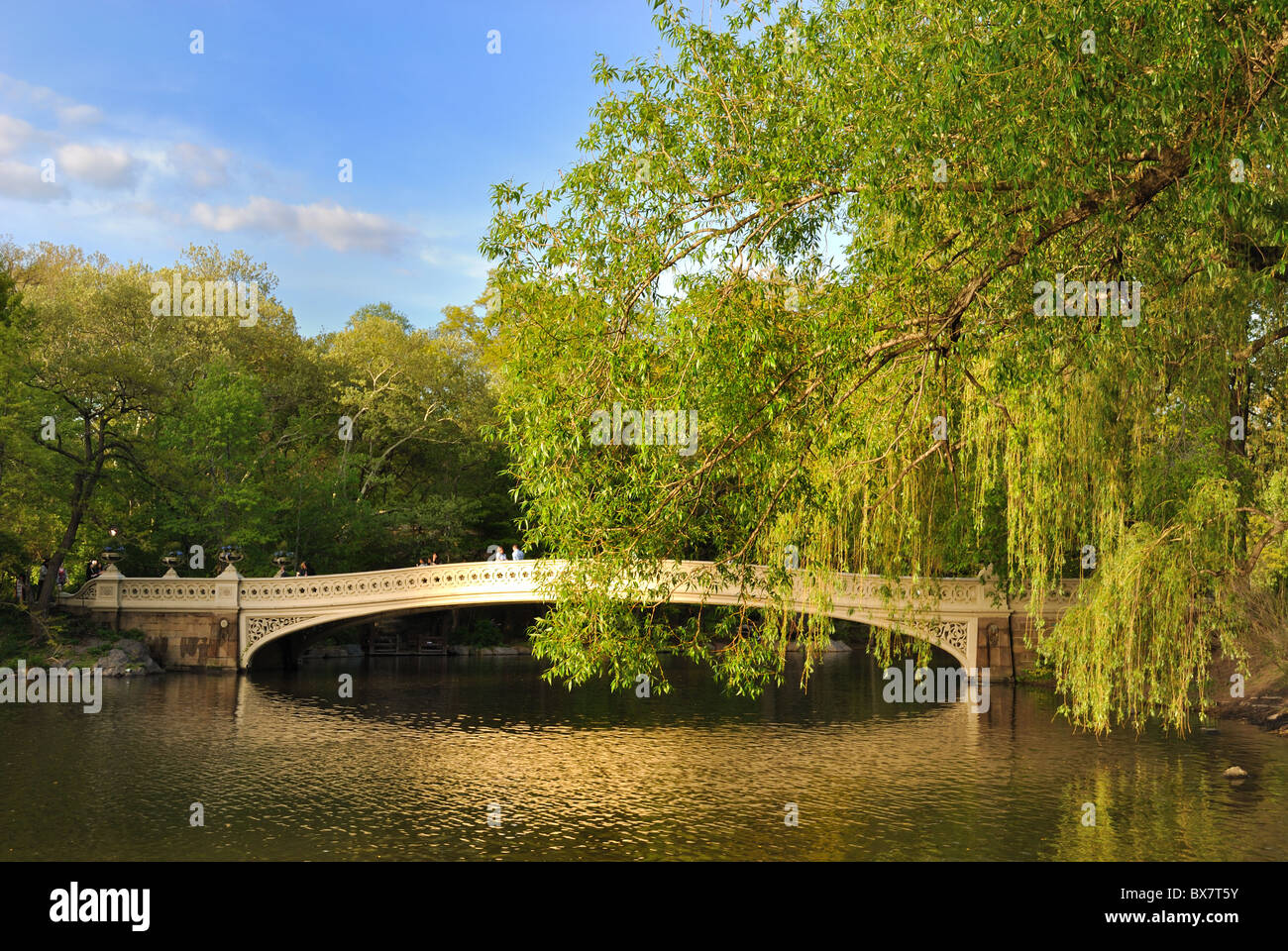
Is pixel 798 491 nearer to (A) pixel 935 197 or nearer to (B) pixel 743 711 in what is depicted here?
(A) pixel 935 197

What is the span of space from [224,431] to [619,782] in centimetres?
2011

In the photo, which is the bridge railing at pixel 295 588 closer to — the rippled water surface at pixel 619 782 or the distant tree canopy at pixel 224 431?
the distant tree canopy at pixel 224 431

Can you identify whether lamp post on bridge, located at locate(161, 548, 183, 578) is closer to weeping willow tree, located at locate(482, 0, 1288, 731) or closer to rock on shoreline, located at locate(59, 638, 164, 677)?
rock on shoreline, located at locate(59, 638, 164, 677)

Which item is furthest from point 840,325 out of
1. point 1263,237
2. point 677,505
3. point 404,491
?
point 404,491

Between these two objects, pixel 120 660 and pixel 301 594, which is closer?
pixel 120 660

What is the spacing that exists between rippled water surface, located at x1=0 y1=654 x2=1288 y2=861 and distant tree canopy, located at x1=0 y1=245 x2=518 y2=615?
22.0 feet

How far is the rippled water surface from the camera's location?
12320 millimetres

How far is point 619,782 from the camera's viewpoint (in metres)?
15.8

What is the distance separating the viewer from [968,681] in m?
24.6

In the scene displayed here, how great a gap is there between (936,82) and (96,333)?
110 feet

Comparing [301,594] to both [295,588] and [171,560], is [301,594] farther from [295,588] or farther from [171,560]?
[171,560]

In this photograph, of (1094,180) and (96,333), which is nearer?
(1094,180)

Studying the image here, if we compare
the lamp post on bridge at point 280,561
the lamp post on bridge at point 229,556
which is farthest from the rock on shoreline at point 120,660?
the lamp post on bridge at point 280,561

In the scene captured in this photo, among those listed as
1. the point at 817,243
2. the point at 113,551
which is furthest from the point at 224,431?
the point at 817,243
